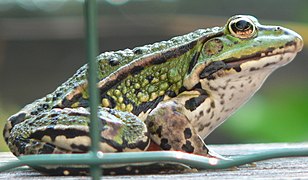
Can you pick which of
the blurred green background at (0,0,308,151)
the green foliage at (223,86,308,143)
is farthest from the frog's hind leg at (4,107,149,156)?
the blurred green background at (0,0,308,151)

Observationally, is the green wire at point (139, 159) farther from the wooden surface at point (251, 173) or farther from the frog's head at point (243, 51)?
the frog's head at point (243, 51)

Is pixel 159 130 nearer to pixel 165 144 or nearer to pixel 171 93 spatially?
pixel 165 144

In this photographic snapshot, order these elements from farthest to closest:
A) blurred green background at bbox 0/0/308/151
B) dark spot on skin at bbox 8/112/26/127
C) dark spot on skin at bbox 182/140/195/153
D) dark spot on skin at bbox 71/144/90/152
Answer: blurred green background at bbox 0/0/308/151, dark spot on skin at bbox 8/112/26/127, dark spot on skin at bbox 182/140/195/153, dark spot on skin at bbox 71/144/90/152

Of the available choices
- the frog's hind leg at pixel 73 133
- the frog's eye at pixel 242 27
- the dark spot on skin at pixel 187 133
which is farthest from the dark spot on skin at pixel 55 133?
the frog's eye at pixel 242 27

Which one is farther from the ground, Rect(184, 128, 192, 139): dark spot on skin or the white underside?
the white underside

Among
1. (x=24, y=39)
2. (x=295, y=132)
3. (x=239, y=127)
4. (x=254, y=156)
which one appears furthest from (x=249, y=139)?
(x=254, y=156)

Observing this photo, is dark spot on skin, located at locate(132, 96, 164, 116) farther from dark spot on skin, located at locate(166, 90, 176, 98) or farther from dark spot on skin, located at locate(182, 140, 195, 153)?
dark spot on skin, located at locate(182, 140, 195, 153)

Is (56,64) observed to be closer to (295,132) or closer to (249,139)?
(249,139)
